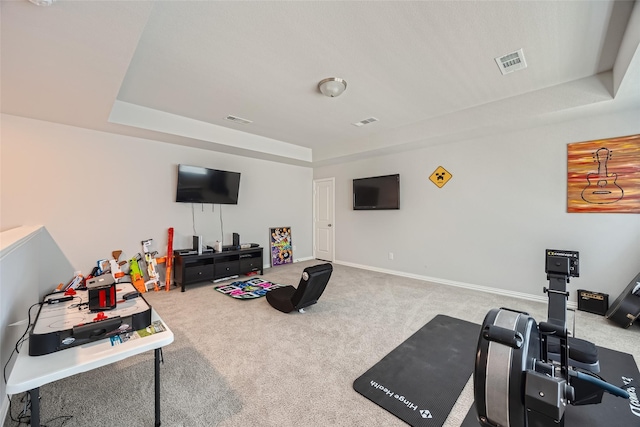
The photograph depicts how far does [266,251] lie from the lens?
5.73 m

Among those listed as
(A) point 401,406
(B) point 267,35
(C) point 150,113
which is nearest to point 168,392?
(A) point 401,406

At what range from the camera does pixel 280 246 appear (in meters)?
5.93

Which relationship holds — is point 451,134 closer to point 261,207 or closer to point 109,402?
point 261,207

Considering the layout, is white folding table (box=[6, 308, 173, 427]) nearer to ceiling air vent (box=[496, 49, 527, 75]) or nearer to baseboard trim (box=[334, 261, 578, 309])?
ceiling air vent (box=[496, 49, 527, 75])

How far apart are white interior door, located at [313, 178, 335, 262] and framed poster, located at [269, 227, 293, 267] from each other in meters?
0.83

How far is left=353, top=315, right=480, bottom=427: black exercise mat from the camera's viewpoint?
169cm

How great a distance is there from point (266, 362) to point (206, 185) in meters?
3.36

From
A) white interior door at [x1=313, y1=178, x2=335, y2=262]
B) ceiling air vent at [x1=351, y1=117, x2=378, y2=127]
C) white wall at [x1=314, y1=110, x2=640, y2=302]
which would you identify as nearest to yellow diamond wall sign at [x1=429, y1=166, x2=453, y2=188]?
white wall at [x1=314, y1=110, x2=640, y2=302]

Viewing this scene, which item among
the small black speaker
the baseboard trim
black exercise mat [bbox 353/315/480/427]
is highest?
the small black speaker

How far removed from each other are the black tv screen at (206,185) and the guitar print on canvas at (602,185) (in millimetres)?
5302

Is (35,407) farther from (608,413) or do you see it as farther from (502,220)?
(502,220)

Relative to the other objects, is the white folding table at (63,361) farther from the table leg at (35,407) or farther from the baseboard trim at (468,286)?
the baseboard trim at (468,286)

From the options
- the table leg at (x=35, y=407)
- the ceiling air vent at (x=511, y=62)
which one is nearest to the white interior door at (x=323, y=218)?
the ceiling air vent at (x=511, y=62)

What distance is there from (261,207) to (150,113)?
2.64m
